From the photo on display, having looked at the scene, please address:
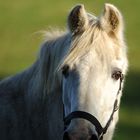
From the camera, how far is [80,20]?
480 centimetres

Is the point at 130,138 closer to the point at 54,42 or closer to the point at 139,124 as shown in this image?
the point at 139,124

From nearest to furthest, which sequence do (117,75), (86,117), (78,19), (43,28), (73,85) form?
(86,117) < (73,85) < (117,75) < (78,19) < (43,28)

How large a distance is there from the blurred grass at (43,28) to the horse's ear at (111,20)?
21.5 feet

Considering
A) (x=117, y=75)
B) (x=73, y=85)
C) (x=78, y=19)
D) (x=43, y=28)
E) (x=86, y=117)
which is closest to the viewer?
(x=86, y=117)

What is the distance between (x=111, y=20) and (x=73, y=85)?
58cm

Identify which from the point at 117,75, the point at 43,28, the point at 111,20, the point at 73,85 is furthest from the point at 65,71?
the point at 43,28

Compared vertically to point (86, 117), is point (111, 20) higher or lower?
higher

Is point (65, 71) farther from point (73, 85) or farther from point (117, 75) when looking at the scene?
point (117, 75)

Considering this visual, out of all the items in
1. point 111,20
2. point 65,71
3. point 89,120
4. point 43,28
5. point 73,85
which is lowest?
point 89,120

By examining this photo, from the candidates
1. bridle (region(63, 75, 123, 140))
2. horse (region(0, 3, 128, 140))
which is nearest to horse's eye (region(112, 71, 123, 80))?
horse (region(0, 3, 128, 140))

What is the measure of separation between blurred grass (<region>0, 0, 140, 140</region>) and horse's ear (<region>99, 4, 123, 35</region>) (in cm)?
654

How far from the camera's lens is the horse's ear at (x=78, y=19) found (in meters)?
4.78

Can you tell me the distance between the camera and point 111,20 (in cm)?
479

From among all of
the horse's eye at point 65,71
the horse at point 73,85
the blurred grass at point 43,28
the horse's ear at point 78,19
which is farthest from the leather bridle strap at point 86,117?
the blurred grass at point 43,28
